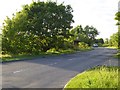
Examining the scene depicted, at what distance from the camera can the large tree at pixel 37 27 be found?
151 feet

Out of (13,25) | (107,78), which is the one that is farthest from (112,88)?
(13,25)

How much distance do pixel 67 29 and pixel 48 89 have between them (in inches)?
1970

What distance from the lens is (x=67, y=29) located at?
64250mm

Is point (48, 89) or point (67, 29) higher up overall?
point (67, 29)

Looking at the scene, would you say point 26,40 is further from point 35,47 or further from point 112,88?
point 112,88

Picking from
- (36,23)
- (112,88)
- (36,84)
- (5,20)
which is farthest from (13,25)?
(112,88)

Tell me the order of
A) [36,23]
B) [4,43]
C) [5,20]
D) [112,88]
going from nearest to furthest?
[112,88] < [4,43] < [5,20] < [36,23]

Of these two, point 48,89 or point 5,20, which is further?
point 5,20

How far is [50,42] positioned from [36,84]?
45.6m

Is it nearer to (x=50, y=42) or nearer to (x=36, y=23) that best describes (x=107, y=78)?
(x=36, y=23)

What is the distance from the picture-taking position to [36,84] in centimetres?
1592

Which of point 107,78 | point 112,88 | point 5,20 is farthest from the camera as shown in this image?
point 5,20

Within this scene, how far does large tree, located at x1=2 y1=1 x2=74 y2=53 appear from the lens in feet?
151

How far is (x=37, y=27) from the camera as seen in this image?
55281mm
